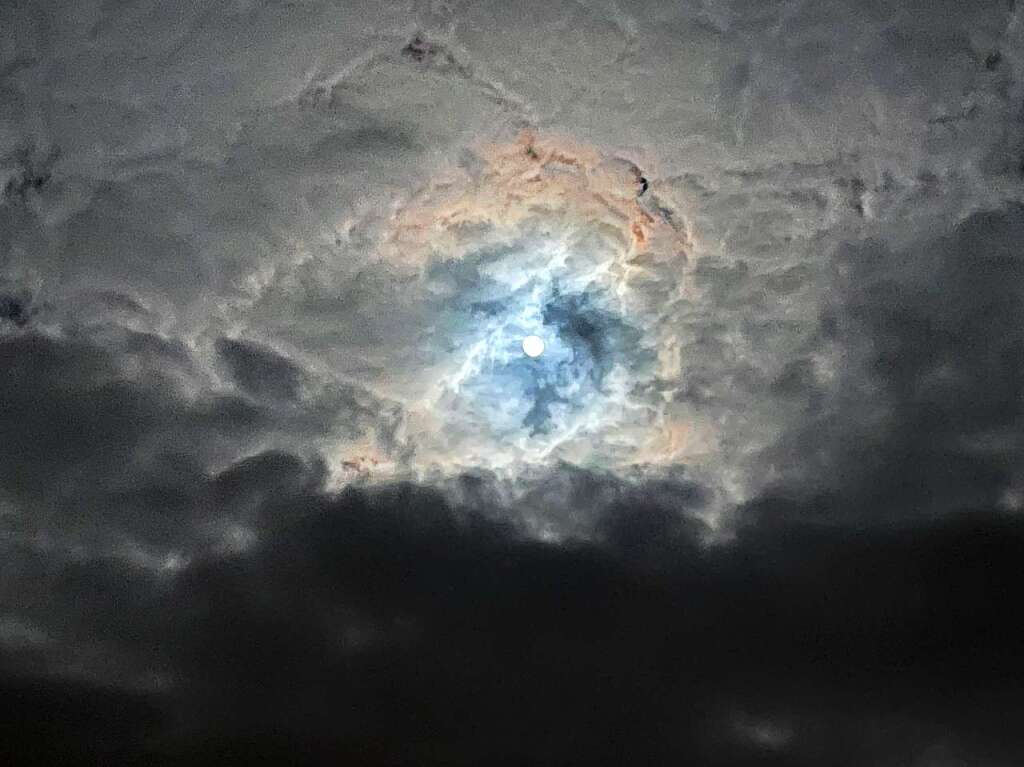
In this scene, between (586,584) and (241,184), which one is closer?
(241,184)

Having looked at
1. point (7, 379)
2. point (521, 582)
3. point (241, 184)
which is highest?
point (241, 184)

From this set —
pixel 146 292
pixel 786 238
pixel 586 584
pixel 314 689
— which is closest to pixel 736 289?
pixel 786 238

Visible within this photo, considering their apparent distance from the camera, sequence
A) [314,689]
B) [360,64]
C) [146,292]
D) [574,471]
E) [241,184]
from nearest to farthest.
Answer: [360,64], [241,184], [146,292], [574,471], [314,689]

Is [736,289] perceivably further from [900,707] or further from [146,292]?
[146,292]

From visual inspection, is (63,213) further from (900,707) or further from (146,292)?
(900,707)

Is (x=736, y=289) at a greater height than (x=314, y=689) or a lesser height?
greater

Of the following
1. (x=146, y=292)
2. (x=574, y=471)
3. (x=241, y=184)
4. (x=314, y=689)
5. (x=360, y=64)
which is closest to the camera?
(x=360, y=64)

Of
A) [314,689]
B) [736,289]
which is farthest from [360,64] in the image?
[314,689]
